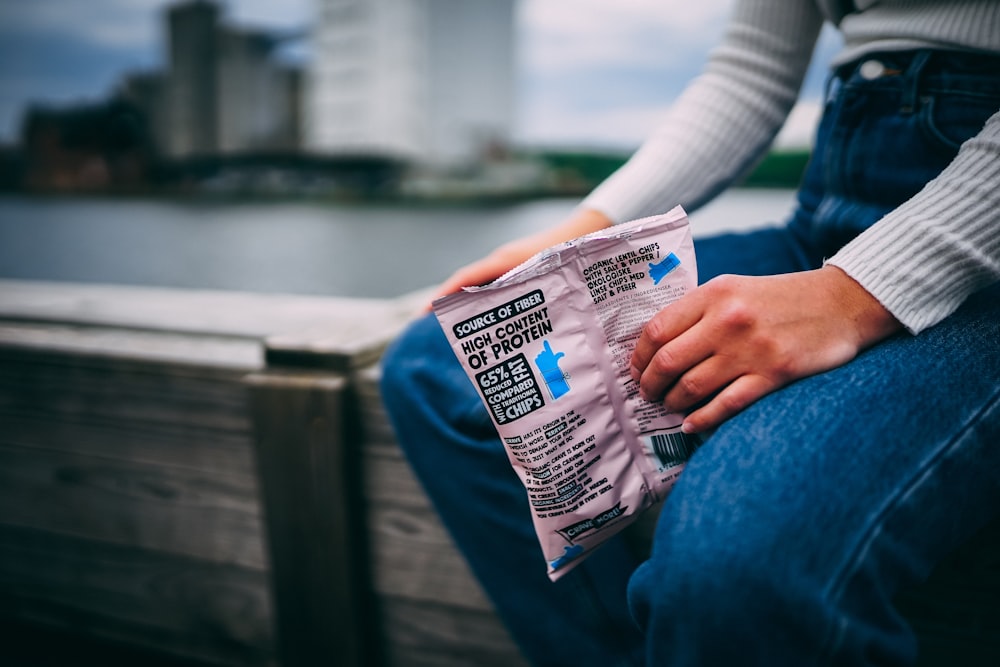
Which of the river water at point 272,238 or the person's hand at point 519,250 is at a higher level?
the person's hand at point 519,250

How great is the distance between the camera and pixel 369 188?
4025 centimetres

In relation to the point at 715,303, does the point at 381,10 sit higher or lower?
higher

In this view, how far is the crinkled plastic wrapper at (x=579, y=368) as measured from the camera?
43 centimetres

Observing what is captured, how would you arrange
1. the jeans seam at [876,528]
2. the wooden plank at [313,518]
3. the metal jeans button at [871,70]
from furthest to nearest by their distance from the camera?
the wooden plank at [313,518] < the metal jeans button at [871,70] < the jeans seam at [876,528]

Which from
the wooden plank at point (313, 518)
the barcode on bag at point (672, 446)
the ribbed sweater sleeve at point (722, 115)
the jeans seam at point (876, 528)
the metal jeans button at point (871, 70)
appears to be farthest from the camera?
the wooden plank at point (313, 518)

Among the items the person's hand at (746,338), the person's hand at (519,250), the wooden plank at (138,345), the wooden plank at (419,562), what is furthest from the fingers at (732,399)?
the wooden plank at (138,345)

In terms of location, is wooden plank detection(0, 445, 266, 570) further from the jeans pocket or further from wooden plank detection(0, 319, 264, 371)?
the jeans pocket

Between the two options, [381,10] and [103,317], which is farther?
[381,10]

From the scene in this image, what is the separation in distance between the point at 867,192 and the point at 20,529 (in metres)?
1.26

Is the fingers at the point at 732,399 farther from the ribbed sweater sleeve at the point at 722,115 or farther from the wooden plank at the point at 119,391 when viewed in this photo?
the wooden plank at the point at 119,391

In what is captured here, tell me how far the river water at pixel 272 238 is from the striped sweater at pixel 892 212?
157mm

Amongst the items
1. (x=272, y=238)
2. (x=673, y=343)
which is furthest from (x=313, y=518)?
(x=272, y=238)

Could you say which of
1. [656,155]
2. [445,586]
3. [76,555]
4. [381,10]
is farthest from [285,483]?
[381,10]

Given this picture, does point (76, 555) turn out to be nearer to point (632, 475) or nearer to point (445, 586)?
point (445, 586)
